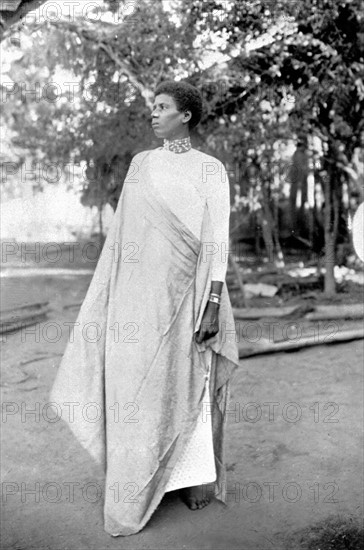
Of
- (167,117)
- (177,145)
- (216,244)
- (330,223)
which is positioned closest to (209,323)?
(216,244)

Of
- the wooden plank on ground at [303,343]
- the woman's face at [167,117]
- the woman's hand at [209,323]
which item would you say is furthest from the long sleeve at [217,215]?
A: the wooden plank on ground at [303,343]

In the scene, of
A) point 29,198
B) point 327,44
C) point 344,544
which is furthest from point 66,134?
point 344,544

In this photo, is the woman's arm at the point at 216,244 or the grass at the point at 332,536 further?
the woman's arm at the point at 216,244

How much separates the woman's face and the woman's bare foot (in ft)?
5.25

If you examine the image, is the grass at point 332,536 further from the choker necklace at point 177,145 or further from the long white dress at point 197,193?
the choker necklace at point 177,145

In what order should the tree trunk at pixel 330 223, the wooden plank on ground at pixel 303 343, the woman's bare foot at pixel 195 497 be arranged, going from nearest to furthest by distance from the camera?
1. the woman's bare foot at pixel 195 497
2. the wooden plank on ground at pixel 303 343
3. the tree trunk at pixel 330 223

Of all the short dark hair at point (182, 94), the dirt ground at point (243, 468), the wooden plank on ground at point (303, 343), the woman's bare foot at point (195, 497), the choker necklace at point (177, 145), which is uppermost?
the short dark hair at point (182, 94)

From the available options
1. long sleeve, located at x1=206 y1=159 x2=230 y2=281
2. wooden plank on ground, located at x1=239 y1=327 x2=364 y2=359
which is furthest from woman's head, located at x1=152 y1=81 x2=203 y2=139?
wooden plank on ground, located at x1=239 y1=327 x2=364 y2=359

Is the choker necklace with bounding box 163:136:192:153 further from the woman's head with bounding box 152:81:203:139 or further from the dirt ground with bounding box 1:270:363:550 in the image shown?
the dirt ground with bounding box 1:270:363:550

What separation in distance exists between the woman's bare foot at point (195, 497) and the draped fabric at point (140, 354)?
0.20 m

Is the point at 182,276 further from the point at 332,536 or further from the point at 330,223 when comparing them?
the point at 330,223

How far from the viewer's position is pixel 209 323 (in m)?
2.99

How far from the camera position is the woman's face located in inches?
118

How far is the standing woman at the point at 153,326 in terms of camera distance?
297 centimetres
